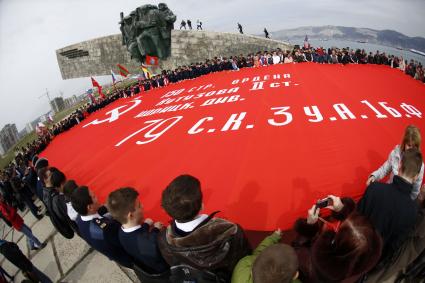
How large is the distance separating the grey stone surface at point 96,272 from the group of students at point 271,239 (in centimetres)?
111

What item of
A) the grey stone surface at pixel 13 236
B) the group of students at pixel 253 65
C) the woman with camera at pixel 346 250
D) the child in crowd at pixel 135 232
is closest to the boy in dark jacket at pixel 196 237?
the child in crowd at pixel 135 232

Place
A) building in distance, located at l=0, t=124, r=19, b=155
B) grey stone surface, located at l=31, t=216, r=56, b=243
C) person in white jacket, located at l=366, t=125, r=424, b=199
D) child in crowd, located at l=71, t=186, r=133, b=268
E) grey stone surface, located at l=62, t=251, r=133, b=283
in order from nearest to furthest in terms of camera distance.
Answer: child in crowd, located at l=71, t=186, r=133, b=268 < person in white jacket, located at l=366, t=125, r=424, b=199 < grey stone surface, located at l=62, t=251, r=133, b=283 < grey stone surface, located at l=31, t=216, r=56, b=243 < building in distance, located at l=0, t=124, r=19, b=155

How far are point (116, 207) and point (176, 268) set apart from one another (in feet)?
2.74

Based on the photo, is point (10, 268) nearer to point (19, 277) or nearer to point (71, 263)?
point (19, 277)

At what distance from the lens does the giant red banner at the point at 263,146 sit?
4.36 metres

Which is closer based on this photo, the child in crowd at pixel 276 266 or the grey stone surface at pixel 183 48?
the child in crowd at pixel 276 266

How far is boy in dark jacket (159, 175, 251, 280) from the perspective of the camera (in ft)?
6.76

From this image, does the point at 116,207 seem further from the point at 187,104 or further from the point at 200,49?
the point at 200,49

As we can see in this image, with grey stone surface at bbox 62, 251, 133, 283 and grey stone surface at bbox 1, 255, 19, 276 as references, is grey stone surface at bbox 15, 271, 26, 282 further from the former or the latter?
grey stone surface at bbox 62, 251, 133, 283

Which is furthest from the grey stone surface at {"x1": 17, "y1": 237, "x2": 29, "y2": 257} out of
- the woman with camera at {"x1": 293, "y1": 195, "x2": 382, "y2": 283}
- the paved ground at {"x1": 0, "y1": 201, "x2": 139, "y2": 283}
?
the woman with camera at {"x1": 293, "y1": 195, "x2": 382, "y2": 283}

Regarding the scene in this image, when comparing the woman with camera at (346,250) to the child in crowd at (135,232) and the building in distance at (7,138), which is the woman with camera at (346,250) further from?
the building in distance at (7,138)

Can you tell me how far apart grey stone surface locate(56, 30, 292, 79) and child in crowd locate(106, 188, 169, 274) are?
23.5 m

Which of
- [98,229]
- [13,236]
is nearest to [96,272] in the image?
[98,229]

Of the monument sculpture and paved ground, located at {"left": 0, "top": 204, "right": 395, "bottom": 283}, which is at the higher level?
the monument sculpture
